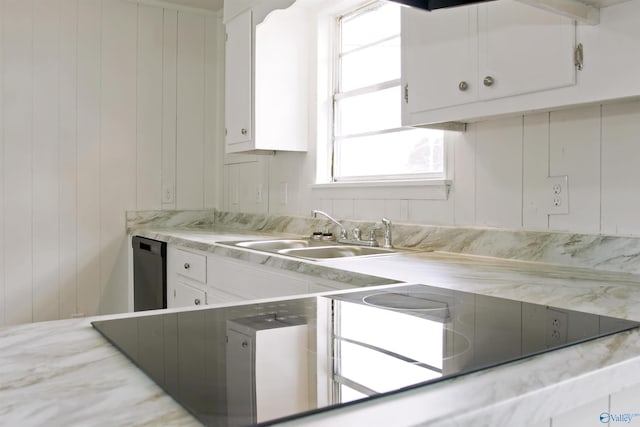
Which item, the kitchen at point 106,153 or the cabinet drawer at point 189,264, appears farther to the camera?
the kitchen at point 106,153

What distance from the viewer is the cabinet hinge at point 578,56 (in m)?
1.42

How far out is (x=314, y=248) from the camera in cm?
243

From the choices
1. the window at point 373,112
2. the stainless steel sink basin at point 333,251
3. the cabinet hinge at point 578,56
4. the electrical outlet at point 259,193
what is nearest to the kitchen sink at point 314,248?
the stainless steel sink basin at point 333,251

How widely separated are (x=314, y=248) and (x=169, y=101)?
6.36 ft

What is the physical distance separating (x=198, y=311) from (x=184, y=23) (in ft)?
10.7

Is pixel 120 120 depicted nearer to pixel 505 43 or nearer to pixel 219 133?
pixel 219 133

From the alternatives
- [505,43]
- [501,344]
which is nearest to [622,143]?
[505,43]

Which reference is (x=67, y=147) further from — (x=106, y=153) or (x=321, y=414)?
(x=321, y=414)

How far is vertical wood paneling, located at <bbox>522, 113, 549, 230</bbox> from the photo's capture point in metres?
1.80

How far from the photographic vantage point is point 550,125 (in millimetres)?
1782

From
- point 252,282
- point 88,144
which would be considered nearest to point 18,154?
point 88,144

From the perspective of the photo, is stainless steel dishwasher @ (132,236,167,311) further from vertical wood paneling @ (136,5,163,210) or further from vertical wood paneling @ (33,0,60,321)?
vertical wood paneling @ (33,0,60,321)

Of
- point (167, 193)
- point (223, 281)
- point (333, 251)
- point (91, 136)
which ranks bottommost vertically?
point (223, 281)

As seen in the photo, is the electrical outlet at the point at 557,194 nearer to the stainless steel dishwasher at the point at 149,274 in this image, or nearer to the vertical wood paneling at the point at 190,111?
the stainless steel dishwasher at the point at 149,274
